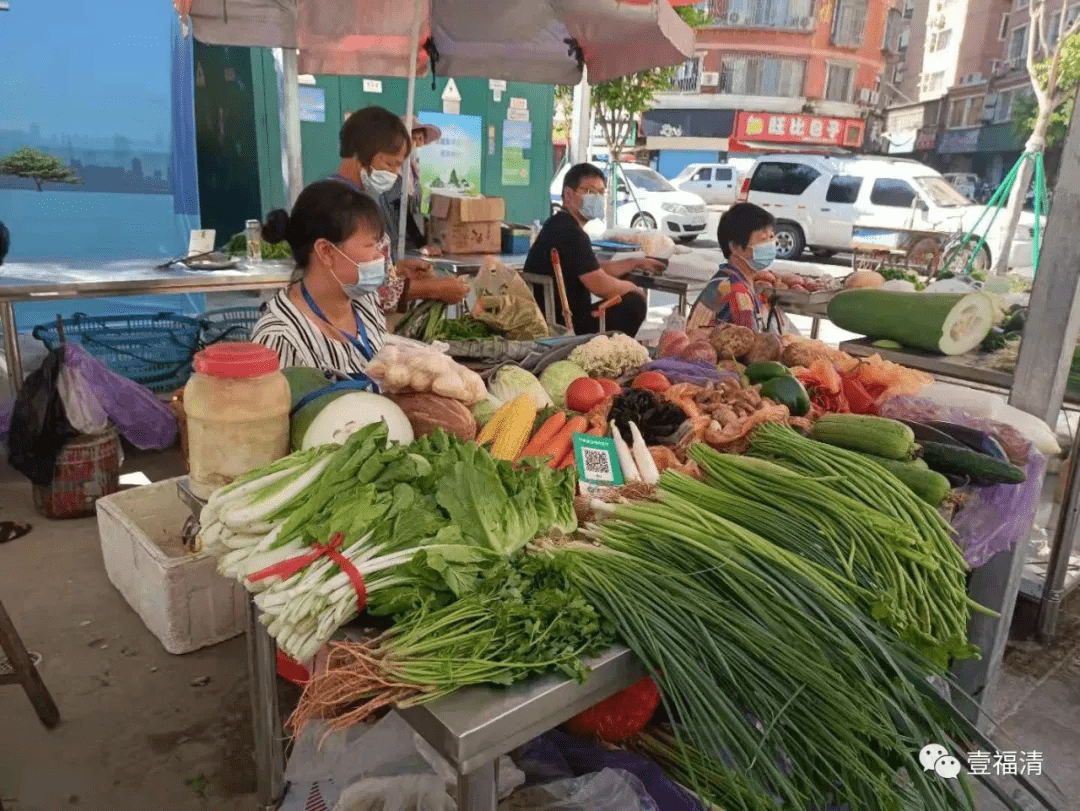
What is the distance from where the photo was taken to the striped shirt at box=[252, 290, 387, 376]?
8.84 ft

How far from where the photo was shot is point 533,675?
125cm

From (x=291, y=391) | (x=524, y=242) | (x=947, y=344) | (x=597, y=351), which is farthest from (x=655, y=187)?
(x=291, y=391)

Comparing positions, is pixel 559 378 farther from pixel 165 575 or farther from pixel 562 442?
pixel 165 575

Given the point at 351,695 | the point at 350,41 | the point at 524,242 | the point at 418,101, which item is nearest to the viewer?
the point at 351,695

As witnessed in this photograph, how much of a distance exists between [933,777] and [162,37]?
7129 millimetres

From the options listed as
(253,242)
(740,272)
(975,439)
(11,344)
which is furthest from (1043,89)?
(11,344)

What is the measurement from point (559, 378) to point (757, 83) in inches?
1142

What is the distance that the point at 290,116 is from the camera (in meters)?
5.72

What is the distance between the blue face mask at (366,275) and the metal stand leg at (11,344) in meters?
2.76

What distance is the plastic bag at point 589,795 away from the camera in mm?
1656

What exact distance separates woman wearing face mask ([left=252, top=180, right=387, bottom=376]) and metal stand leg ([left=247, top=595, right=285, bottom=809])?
103 cm

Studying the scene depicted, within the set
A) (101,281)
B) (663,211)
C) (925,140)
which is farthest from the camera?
(925,140)

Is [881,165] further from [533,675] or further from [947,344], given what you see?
[533,675]

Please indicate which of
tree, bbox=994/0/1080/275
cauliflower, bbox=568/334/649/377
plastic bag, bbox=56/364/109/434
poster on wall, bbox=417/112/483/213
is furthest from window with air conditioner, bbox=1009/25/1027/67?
plastic bag, bbox=56/364/109/434
